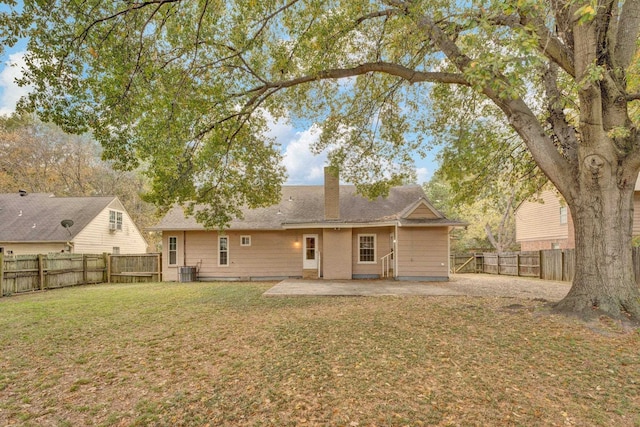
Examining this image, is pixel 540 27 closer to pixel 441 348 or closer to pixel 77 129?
pixel 441 348

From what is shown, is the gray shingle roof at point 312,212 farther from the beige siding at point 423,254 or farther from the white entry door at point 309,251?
the white entry door at point 309,251

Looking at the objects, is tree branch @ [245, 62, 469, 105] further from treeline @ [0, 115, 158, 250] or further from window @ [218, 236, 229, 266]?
treeline @ [0, 115, 158, 250]

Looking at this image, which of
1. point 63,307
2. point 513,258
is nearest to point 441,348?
point 63,307

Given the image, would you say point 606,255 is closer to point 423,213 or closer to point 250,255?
point 423,213

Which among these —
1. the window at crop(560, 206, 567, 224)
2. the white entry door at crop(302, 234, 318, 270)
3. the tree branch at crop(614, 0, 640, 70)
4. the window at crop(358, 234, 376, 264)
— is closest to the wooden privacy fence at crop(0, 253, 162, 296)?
the white entry door at crop(302, 234, 318, 270)

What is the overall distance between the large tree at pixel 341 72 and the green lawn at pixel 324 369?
2126mm

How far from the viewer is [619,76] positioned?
19.1 ft

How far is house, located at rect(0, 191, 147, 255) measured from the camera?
55.0ft

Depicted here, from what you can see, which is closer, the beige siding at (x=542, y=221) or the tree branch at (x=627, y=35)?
the tree branch at (x=627, y=35)

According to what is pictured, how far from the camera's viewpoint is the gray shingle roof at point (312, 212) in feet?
46.3

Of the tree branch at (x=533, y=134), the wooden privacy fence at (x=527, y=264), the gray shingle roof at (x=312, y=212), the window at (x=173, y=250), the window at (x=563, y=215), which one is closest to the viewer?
the tree branch at (x=533, y=134)

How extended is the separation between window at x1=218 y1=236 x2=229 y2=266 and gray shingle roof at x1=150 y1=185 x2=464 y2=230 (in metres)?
1.00

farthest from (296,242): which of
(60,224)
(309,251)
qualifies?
(60,224)

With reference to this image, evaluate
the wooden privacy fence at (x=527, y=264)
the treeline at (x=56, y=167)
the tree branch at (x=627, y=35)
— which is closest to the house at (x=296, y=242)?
the wooden privacy fence at (x=527, y=264)
